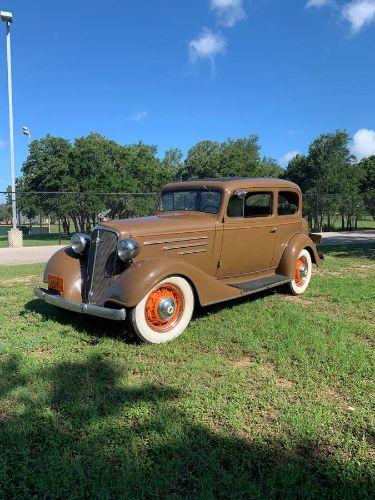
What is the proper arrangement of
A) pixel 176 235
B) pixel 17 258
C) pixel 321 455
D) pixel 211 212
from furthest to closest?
pixel 17 258
pixel 211 212
pixel 176 235
pixel 321 455

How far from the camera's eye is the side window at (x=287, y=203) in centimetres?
622

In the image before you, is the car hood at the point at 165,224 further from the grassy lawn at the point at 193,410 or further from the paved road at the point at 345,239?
the paved road at the point at 345,239

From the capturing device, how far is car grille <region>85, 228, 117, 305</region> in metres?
4.46

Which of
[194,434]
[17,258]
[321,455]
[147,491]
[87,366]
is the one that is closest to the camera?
[147,491]

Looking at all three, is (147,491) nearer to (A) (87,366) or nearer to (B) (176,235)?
(A) (87,366)

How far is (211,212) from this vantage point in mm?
5340

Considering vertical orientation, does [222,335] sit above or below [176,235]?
below

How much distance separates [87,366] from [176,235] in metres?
1.83

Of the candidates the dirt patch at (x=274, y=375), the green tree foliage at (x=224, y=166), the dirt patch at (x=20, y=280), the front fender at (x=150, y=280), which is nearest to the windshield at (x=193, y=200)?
the front fender at (x=150, y=280)

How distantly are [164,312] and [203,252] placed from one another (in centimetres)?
106

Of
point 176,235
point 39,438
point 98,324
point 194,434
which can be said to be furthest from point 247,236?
point 39,438

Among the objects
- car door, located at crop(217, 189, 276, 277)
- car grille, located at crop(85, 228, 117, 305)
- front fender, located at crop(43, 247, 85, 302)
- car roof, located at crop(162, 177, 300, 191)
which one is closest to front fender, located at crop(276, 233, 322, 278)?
car door, located at crop(217, 189, 276, 277)

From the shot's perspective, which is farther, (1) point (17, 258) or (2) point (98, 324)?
(1) point (17, 258)

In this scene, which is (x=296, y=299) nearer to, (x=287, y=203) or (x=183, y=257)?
(x=287, y=203)
